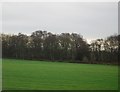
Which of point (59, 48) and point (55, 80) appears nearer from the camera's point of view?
point (55, 80)

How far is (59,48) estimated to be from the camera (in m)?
72.9

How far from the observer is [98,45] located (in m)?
70.9

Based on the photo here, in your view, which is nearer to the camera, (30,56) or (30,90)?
(30,90)

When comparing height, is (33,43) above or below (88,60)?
above

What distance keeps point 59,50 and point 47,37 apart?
5.72m

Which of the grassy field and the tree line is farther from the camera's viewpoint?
the tree line

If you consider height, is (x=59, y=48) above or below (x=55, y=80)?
above

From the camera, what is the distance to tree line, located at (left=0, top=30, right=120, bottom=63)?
6612 cm

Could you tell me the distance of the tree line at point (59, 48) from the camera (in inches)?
2603

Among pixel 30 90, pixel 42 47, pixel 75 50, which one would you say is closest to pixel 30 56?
pixel 42 47

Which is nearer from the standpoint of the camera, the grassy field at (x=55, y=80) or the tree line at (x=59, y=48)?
the grassy field at (x=55, y=80)

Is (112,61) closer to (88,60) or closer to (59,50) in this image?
(88,60)

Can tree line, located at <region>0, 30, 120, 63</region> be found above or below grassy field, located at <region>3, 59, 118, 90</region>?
above

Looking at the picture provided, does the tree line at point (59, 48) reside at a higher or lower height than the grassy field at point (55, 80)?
higher
